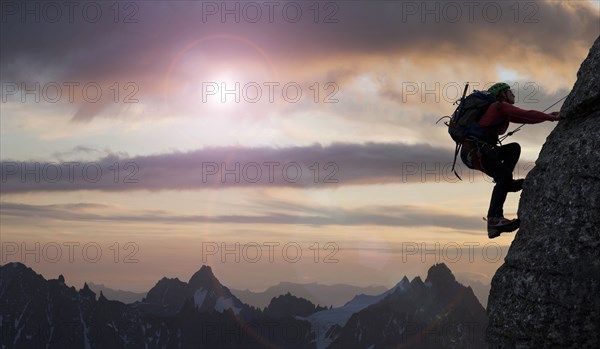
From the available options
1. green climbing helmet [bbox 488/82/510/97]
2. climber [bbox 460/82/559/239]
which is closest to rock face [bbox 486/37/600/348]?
climber [bbox 460/82/559/239]

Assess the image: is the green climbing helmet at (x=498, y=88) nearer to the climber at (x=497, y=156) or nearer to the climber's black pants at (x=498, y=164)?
the climber at (x=497, y=156)

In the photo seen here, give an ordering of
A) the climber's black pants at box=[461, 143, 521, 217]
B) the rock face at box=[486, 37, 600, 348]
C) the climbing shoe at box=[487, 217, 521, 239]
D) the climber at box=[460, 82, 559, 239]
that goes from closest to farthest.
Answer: the rock face at box=[486, 37, 600, 348], the climbing shoe at box=[487, 217, 521, 239], the climber at box=[460, 82, 559, 239], the climber's black pants at box=[461, 143, 521, 217]

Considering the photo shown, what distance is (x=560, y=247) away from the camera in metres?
21.7

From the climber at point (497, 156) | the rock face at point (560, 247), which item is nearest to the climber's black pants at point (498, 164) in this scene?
the climber at point (497, 156)

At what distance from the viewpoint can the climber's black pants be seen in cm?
2467

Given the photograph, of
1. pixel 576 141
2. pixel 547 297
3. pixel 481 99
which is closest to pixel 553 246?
pixel 547 297

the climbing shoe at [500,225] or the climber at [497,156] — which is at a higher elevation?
the climber at [497,156]

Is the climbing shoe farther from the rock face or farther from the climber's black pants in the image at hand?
the rock face

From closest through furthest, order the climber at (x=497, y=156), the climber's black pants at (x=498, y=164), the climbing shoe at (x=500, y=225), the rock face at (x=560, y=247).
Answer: the rock face at (x=560, y=247) → the climbing shoe at (x=500, y=225) → the climber at (x=497, y=156) → the climber's black pants at (x=498, y=164)

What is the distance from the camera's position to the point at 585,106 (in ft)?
75.9

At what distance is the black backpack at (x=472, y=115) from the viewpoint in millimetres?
24656

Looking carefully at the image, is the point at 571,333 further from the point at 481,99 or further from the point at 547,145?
A: the point at 481,99

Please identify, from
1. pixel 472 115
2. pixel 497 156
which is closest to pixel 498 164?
pixel 497 156

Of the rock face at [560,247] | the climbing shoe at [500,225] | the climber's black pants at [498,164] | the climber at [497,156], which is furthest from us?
the climber's black pants at [498,164]
